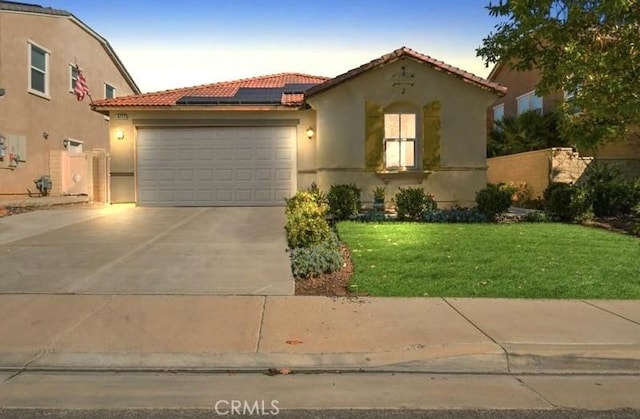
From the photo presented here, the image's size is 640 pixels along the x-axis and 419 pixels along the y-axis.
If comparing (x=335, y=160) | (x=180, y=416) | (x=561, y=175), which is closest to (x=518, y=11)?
(x=335, y=160)

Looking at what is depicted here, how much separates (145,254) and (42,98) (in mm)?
13862

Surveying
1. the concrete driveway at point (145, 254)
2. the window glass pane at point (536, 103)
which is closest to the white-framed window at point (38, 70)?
the concrete driveway at point (145, 254)

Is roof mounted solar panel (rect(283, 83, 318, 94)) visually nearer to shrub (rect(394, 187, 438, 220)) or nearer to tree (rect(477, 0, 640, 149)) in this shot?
shrub (rect(394, 187, 438, 220))

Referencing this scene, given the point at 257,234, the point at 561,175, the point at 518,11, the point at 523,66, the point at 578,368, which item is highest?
the point at 518,11

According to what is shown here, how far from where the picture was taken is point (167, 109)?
16.5 m

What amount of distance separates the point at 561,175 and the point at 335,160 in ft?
24.4

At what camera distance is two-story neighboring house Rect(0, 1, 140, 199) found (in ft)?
61.9

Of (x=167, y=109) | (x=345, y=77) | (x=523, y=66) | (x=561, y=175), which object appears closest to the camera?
(x=523, y=66)

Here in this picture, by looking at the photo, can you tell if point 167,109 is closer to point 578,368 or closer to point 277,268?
point 277,268

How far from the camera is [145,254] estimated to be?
9.66 m

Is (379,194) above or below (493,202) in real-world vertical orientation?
above

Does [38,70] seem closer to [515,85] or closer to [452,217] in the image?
[452,217]

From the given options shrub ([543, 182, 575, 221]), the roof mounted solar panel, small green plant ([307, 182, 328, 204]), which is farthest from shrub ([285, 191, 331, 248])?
the roof mounted solar panel

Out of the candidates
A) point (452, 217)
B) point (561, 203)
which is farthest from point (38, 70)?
point (561, 203)
